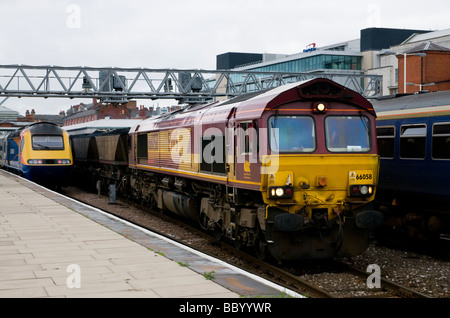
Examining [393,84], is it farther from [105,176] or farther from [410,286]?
[410,286]

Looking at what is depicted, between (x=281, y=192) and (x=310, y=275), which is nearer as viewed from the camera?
(x=281, y=192)

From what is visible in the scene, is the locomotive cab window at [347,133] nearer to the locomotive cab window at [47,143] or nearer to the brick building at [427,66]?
the locomotive cab window at [47,143]

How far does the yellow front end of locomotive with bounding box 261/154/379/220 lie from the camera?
11883 millimetres

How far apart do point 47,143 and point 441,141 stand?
2268cm

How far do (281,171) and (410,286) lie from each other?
10.4 ft

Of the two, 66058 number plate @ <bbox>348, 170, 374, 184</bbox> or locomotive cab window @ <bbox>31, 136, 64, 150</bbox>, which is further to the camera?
locomotive cab window @ <bbox>31, 136, 64, 150</bbox>

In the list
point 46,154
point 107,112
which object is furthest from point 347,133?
point 107,112

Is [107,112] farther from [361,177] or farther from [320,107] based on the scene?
[361,177]

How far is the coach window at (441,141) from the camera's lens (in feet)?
45.6

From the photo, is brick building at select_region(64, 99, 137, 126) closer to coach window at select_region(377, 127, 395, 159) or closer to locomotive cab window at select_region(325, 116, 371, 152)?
coach window at select_region(377, 127, 395, 159)

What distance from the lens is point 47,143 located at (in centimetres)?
3203

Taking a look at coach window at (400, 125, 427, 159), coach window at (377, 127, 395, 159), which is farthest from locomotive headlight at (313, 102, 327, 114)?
coach window at (377, 127, 395, 159)

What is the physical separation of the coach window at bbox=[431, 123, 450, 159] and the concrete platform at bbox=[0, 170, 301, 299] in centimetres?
637
